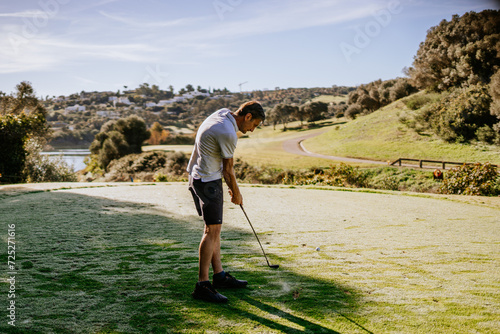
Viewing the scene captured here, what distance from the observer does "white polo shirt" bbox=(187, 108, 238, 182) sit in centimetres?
412

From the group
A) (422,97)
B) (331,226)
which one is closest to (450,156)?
(422,97)

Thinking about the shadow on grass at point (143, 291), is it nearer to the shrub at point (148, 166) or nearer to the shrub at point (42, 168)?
the shrub at point (42, 168)

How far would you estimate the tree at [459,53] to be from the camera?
43.1 m

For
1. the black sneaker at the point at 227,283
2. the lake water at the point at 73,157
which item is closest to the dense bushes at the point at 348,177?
the lake water at the point at 73,157

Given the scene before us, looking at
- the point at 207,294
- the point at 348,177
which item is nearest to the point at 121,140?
the point at 348,177

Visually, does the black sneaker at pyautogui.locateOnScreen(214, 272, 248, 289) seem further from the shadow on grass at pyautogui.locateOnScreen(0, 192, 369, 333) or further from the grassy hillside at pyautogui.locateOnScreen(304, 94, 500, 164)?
the grassy hillside at pyautogui.locateOnScreen(304, 94, 500, 164)

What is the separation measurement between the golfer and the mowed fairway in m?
0.36

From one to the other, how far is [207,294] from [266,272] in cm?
129

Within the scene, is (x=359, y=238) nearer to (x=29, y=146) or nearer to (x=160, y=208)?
(x=160, y=208)

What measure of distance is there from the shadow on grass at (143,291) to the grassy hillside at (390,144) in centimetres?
3331

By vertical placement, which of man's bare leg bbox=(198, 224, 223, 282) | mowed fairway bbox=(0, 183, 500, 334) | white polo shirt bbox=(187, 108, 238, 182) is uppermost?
white polo shirt bbox=(187, 108, 238, 182)

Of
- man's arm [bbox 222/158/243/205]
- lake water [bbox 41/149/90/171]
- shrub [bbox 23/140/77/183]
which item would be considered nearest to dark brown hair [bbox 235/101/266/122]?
man's arm [bbox 222/158/243/205]

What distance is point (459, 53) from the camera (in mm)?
47562

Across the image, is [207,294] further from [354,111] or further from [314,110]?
[314,110]
